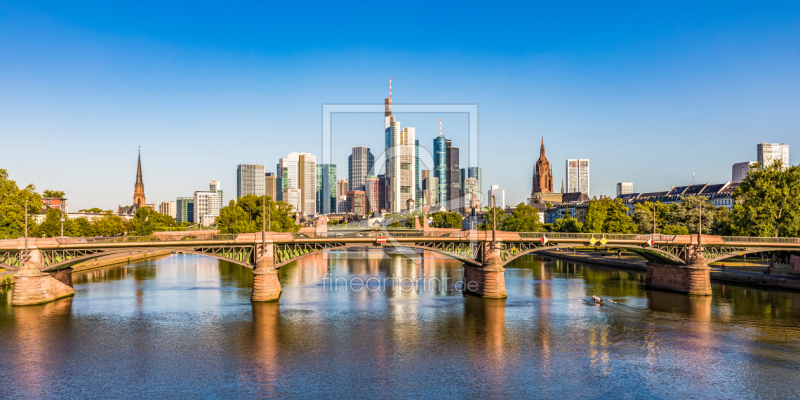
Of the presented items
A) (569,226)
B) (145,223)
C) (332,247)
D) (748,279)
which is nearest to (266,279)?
(332,247)

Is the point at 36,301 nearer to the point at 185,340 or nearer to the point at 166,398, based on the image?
the point at 185,340

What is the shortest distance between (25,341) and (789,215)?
10113cm

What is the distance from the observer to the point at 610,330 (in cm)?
4931

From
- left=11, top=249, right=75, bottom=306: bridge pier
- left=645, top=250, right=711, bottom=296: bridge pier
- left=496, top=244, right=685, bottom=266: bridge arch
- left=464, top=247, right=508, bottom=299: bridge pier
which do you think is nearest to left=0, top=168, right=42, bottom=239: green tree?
left=11, top=249, right=75, bottom=306: bridge pier

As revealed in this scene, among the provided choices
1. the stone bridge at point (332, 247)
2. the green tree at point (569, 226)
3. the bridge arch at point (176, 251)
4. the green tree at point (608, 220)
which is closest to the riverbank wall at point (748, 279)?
the stone bridge at point (332, 247)

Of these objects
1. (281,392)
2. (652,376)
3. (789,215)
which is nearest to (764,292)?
(789,215)

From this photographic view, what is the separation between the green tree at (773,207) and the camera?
84.6m

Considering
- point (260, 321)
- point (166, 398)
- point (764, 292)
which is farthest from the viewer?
point (764, 292)

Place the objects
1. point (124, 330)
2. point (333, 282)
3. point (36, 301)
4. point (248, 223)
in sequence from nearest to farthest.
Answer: point (124, 330) → point (36, 301) → point (333, 282) → point (248, 223)

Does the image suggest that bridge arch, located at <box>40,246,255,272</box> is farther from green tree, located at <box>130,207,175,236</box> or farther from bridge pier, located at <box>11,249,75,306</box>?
green tree, located at <box>130,207,175,236</box>

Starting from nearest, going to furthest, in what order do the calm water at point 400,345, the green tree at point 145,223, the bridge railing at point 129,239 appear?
the calm water at point 400,345
the bridge railing at point 129,239
the green tree at point 145,223

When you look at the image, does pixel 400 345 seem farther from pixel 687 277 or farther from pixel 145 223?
pixel 145 223

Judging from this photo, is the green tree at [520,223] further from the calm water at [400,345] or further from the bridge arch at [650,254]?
the calm water at [400,345]

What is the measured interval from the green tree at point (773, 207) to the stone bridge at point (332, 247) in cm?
1254
